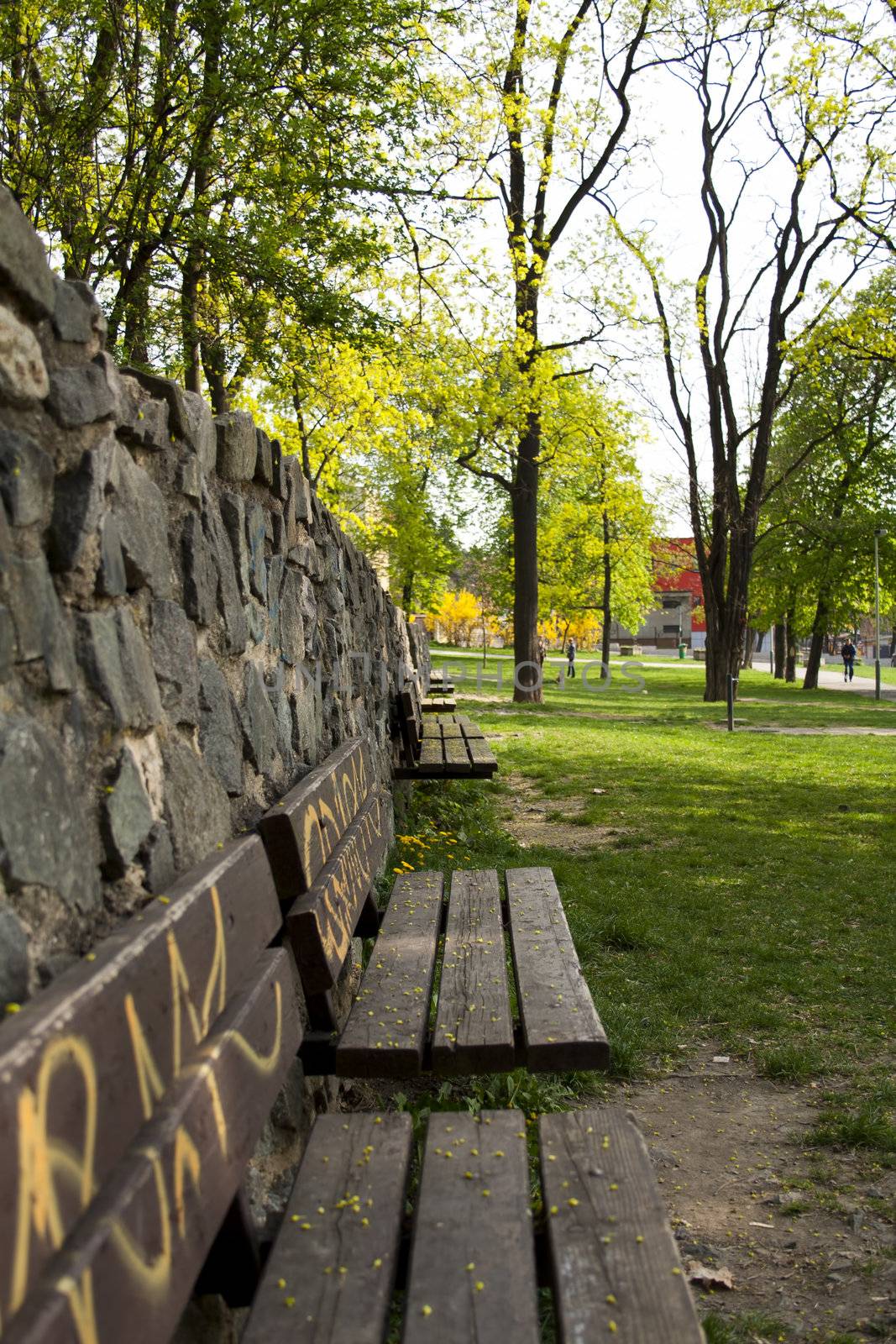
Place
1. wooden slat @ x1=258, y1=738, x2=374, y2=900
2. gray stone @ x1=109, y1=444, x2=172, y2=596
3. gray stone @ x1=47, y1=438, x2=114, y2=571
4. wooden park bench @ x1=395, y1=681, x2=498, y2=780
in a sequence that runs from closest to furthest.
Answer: gray stone @ x1=47, y1=438, x2=114, y2=571 < gray stone @ x1=109, y1=444, x2=172, y2=596 < wooden slat @ x1=258, y1=738, x2=374, y2=900 < wooden park bench @ x1=395, y1=681, x2=498, y2=780

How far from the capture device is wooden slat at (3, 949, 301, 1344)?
1.19m

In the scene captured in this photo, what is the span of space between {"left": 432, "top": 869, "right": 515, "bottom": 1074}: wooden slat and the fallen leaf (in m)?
0.77

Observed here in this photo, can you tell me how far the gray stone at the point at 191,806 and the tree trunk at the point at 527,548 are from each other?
52.6 feet

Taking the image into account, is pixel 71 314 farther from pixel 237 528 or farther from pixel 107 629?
pixel 237 528

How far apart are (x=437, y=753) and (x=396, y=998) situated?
445 centimetres

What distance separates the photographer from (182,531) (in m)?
2.37

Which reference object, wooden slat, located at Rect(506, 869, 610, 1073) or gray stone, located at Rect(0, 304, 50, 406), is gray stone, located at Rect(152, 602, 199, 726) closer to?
gray stone, located at Rect(0, 304, 50, 406)

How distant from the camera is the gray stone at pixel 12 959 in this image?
4.54ft

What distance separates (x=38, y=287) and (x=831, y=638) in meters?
74.6

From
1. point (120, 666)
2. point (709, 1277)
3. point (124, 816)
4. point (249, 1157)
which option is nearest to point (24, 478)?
point (120, 666)

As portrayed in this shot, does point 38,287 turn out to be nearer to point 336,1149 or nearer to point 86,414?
point 86,414

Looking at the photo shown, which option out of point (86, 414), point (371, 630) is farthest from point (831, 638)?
point (86, 414)

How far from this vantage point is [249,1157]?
6.05 feet

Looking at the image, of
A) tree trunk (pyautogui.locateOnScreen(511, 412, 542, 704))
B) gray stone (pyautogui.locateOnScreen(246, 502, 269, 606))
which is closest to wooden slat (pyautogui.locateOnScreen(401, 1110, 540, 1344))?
gray stone (pyautogui.locateOnScreen(246, 502, 269, 606))
